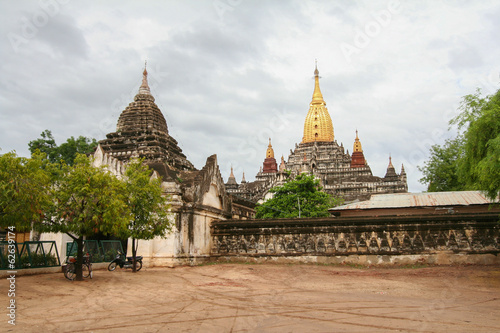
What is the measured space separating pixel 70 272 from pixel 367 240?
11577 millimetres

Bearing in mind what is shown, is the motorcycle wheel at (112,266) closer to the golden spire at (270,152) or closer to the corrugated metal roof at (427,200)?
the corrugated metal roof at (427,200)

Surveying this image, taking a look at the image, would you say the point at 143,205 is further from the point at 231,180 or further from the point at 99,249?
the point at 231,180

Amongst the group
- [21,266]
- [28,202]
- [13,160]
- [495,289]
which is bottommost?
[495,289]

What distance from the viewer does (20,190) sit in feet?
36.0

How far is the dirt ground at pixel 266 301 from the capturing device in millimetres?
7895

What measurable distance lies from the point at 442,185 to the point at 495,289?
26.8 m

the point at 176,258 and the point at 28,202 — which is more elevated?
Result: the point at 28,202

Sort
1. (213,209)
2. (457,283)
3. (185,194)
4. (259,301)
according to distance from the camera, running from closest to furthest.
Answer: (259,301)
(457,283)
(185,194)
(213,209)

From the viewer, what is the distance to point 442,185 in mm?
37688

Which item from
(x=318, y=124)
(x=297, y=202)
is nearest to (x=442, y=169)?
(x=297, y=202)

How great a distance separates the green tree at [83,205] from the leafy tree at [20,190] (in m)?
1.11

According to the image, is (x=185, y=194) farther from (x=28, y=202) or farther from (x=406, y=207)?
(x=406, y=207)

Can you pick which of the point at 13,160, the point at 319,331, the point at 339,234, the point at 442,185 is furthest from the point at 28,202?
the point at 442,185

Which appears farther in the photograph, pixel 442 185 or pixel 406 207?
pixel 442 185
